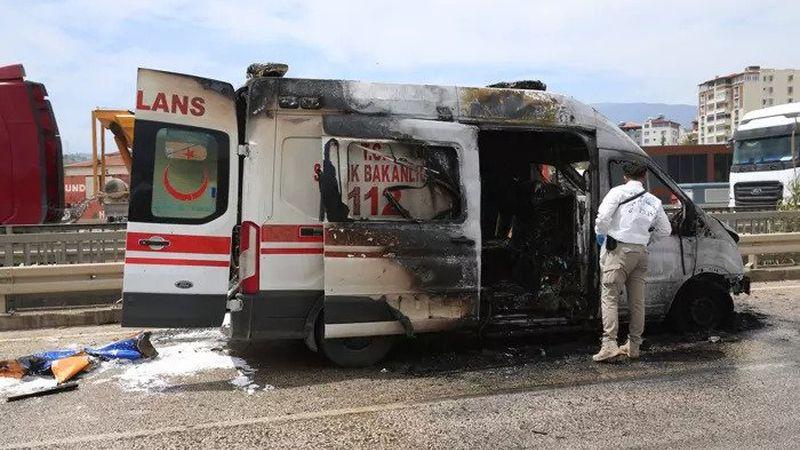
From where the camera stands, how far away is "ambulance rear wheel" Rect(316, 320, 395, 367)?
5621 millimetres

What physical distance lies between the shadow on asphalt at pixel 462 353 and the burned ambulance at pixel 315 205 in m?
0.28

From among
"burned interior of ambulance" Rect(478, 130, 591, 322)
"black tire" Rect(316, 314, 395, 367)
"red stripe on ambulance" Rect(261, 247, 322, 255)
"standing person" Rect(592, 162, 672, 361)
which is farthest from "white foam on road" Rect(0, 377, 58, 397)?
"standing person" Rect(592, 162, 672, 361)

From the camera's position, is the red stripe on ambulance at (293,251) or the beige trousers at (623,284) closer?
the red stripe on ambulance at (293,251)

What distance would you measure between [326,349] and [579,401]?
2.06 meters

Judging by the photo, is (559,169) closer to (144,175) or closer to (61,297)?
(144,175)

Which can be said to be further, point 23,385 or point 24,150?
point 24,150

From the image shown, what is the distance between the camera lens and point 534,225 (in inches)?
288

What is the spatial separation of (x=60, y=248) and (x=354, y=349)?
465 centimetres

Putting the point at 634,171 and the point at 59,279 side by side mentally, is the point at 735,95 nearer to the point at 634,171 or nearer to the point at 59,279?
the point at 634,171

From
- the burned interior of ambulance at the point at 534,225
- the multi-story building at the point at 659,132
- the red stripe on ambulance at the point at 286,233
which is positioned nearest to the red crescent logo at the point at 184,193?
the red stripe on ambulance at the point at 286,233

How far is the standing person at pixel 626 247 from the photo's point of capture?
5742mm

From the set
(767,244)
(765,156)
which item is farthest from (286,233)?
(765,156)

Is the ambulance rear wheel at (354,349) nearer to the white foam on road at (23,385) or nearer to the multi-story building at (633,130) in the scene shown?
the white foam on road at (23,385)

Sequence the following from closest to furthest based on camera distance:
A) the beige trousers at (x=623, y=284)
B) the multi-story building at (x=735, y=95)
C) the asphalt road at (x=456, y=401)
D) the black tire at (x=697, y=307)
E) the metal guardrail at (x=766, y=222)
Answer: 1. the asphalt road at (x=456, y=401)
2. the beige trousers at (x=623, y=284)
3. the black tire at (x=697, y=307)
4. the metal guardrail at (x=766, y=222)
5. the multi-story building at (x=735, y=95)
